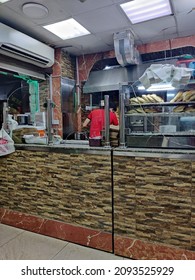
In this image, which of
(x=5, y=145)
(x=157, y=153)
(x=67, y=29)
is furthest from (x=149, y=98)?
(x=5, y=145)

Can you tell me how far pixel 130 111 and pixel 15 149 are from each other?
5.01 ft

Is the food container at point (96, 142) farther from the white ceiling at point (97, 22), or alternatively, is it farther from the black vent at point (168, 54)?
the black vent at point (168, 54)

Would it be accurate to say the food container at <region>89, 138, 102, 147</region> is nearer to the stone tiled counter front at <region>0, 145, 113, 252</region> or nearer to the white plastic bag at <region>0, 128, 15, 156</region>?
the stone tiled counter front at <region>0, 145, 113, 252</region>

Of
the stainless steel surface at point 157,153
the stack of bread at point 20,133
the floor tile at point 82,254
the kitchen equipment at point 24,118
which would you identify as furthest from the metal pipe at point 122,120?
the kitchen equipment at point 24,118

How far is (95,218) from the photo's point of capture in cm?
221

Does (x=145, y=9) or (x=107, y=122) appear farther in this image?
(x=145, y=9)

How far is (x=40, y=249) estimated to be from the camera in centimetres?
222

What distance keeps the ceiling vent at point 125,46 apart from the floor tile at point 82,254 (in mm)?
3464

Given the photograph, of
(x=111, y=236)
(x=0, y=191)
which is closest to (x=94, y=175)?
(x=111, y=236)

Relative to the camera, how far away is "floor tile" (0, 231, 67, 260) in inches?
82.7

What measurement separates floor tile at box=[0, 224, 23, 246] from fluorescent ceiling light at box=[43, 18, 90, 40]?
3.31 metres

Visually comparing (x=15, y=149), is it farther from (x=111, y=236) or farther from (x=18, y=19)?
(x=18, y=19)

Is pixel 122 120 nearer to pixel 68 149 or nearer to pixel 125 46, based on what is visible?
pixel 68 149

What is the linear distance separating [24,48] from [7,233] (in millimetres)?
3020
